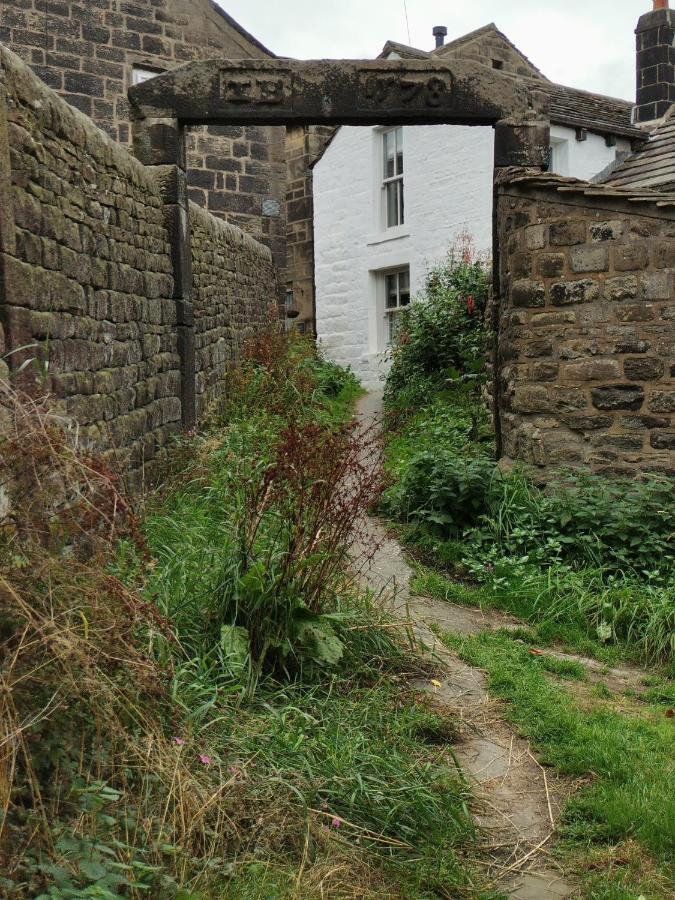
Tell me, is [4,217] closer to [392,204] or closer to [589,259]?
[589,259]

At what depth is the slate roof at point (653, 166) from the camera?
9766 millimetres

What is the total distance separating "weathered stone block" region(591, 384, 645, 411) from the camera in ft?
23.7

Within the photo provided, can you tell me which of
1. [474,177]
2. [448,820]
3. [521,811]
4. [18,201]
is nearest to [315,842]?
[448,820]

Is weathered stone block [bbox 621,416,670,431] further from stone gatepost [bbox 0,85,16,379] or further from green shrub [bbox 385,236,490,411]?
stone gatepost [bbox 0,85,16,379]

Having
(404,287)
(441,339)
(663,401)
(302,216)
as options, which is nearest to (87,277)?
(663,401)

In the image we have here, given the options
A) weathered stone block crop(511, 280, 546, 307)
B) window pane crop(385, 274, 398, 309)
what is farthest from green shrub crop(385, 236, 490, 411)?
weathered stone block crop(511, 280, 546, 307)

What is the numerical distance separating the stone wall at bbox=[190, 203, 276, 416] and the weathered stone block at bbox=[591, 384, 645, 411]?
376 cm

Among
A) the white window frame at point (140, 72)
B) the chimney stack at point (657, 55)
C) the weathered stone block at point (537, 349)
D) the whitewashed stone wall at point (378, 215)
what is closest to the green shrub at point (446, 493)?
the weathered stone block at point (537, 349)

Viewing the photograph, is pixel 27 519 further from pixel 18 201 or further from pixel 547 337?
pixel 547 337

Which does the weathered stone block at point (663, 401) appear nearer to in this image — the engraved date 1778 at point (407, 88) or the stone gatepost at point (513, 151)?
the stone gatepost at point (513, 151)

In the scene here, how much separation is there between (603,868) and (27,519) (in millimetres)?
2211

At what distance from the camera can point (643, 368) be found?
7188mm

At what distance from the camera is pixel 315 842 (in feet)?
9.91

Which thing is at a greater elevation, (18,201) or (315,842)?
(18,201)
